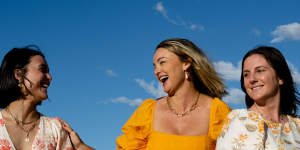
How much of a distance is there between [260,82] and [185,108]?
120 centimetres

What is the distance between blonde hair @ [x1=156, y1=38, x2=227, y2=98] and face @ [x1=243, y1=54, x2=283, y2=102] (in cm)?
82

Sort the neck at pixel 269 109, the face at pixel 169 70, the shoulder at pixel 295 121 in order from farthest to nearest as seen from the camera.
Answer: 1. the face at pixel 169 70
2. the shoulder at pixel 295 121
3. the neck at pixel 269 109

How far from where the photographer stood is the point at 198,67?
5512mm

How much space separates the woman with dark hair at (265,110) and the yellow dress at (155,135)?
459mm

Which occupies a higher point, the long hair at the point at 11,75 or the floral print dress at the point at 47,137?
the long hair at the point at 11,75

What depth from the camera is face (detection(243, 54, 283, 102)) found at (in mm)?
4656

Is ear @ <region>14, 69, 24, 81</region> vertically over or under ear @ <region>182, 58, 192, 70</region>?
under

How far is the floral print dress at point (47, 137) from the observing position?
17.8 ft

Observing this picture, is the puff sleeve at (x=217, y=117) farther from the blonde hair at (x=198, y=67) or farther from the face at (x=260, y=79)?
the face at (x=260, y=79)

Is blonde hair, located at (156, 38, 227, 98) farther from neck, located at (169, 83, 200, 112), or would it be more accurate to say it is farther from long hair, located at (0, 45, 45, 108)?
long hair, located at (0, 45, 45, 108)

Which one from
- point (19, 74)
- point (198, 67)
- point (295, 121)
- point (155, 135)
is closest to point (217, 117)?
point (198, 67)

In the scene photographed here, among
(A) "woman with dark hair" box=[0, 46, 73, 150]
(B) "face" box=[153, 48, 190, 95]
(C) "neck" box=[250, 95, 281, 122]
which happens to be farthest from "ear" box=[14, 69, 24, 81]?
(C) "neck" box=[250, 95, 281, 122]

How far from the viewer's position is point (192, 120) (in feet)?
17.2

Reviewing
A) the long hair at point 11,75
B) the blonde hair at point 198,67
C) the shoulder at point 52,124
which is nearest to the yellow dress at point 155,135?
the blonde hair at point 198,67
